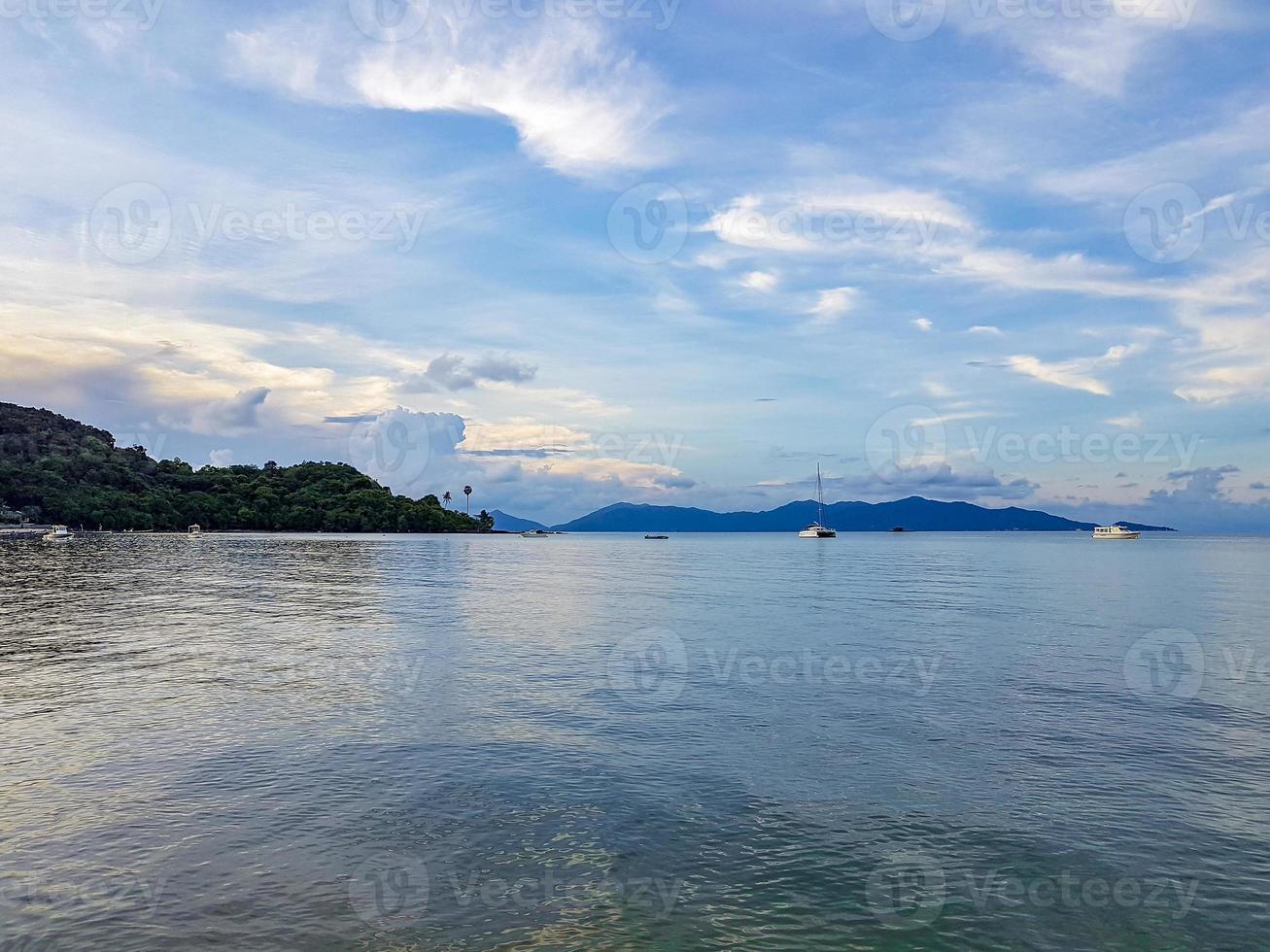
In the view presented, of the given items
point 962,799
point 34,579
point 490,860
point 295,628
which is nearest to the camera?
point 490,860

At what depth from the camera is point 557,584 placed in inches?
3551

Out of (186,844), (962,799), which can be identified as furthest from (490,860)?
(962,799)

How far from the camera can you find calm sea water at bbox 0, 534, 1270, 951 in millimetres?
12734

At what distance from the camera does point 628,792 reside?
18672 mm

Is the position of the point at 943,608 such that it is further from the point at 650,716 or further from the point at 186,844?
the point at 186,844

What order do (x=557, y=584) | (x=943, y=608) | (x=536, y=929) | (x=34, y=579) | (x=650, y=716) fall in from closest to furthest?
(x=536, y=929) < (x=650, y=716) < (x=943, y=608) < (x=34, y=579) < (x=557, y=584)

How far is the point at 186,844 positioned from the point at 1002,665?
33714 mm

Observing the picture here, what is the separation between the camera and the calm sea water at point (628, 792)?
1273cm

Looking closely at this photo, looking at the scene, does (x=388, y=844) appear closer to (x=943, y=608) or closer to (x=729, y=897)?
(x=729, y=897)

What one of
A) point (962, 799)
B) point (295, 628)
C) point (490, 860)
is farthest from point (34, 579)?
point (962, 799)

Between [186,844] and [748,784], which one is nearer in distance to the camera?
[186,844]

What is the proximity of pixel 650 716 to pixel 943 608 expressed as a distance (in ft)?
140

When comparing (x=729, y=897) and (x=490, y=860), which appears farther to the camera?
(x=490, y=860)

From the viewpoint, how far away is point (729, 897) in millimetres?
13445
